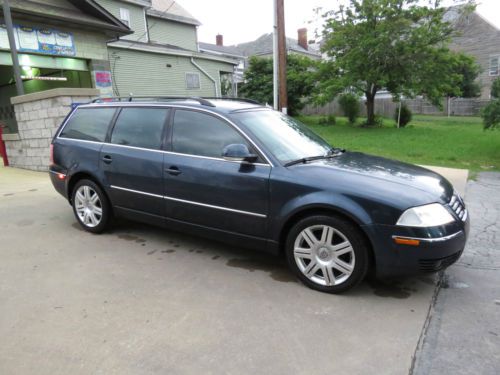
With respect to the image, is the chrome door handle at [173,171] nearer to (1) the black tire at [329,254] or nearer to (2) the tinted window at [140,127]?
(2) the tinted window at [140,127]

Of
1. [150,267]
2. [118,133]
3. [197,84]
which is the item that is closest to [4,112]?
[197,84]

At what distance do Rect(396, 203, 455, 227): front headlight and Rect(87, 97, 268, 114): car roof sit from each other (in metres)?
1.98

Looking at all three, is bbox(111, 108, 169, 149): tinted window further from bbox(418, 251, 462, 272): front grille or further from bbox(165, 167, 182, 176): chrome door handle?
bbox(418, 251, 462, 272): front grille

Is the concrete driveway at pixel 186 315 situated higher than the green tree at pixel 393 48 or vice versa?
the green tree at pixel 393 48

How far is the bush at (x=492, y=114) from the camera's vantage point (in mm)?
10719

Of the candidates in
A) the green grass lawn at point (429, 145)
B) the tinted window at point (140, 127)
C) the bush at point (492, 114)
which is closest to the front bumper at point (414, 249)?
the tinted window at point (140, 127)

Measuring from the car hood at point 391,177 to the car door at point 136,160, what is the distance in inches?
65.9

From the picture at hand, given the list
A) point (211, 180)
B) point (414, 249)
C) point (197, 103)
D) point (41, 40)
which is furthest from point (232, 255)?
point (41, 40)

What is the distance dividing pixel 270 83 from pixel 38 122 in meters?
17.4

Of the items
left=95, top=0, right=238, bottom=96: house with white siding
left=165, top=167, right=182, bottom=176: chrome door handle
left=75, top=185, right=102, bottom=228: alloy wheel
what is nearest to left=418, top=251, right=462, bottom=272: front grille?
left=165, top=167, right=182, bottom=176: chrome door handle

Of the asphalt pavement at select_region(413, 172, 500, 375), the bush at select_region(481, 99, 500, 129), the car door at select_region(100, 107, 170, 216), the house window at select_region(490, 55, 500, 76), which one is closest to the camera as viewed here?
the asphalt pavement at select_region(413, 172, 500, 375)

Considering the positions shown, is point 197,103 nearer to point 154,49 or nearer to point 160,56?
point 154,49

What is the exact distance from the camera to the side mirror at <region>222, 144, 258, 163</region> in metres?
3.59

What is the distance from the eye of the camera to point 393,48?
1745 centimetres
